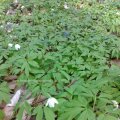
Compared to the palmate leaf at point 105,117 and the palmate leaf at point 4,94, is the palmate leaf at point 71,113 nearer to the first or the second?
the palmate leaf at point 105,117

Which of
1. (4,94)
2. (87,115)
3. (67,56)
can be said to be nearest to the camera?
(87,115)

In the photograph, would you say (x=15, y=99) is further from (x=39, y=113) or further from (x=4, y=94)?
(x=39, y=113)

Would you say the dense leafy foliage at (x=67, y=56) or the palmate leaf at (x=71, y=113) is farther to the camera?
the dense leafy foliage at (x=67, y=56)

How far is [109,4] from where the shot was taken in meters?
5.03

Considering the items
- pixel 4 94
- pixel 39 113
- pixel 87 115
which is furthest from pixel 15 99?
pixel 87 115

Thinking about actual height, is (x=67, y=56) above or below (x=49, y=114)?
below

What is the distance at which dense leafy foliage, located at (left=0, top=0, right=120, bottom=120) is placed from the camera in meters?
2.02

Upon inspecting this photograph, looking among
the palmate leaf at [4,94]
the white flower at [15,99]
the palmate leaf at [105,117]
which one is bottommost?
the white flower at [15,99]

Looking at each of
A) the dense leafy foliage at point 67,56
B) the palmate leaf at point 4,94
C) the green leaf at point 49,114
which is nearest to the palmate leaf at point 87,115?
the dense leafy foliage at point 67,56

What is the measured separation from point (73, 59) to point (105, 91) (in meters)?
0.76

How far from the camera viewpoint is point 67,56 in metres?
2.95

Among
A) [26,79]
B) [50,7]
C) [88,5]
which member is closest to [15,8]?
[50,7]

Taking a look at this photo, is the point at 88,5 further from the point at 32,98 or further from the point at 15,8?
the point at 32,98

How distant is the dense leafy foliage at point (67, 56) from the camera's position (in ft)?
6.63
